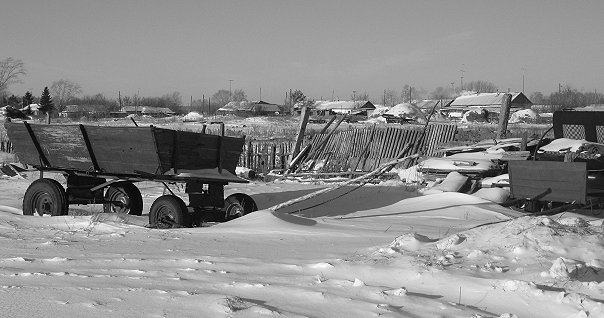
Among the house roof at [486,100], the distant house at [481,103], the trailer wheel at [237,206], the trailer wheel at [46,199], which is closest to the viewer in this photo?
the trailer wheel at [46,199]

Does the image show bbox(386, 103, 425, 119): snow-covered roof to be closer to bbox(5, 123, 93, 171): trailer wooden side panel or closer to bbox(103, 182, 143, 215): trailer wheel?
bbox(103, 182, 143, 215): trailer wheel

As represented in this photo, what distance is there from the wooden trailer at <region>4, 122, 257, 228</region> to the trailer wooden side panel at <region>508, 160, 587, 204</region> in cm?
440

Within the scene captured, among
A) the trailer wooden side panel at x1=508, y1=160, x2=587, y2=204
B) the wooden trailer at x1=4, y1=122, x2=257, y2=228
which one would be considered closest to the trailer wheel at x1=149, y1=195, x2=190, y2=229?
the wooden trailer at x1=4, y1=122, x2=257, y2=228

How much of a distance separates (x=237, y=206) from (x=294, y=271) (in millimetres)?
4683

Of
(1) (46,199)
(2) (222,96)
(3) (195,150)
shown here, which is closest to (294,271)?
(3) (195,150)

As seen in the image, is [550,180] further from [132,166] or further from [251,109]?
[251,109]

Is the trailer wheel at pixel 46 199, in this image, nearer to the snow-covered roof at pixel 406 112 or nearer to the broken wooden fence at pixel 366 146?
the broken wooden fence at pixel 366 146

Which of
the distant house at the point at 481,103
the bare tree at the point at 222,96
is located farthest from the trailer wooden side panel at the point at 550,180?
the bare tree at the point at 222,96

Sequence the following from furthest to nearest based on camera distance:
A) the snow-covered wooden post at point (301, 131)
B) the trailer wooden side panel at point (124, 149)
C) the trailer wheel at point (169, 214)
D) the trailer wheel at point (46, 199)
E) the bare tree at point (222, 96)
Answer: the bare tree at point (222, 96), the snow-covered wooden post at point (301, 131), the trailer wheel at point (46, 199), the trailer wooden side panel at point (124, 149), the trailer wheel at point (169, 214)

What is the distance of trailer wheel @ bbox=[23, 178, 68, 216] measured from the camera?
9680mm

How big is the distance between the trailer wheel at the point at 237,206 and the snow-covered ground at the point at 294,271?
165 cm

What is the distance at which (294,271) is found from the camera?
559 cm

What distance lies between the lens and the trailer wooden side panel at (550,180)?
10.3 metres

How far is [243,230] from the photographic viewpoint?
8008 mm
